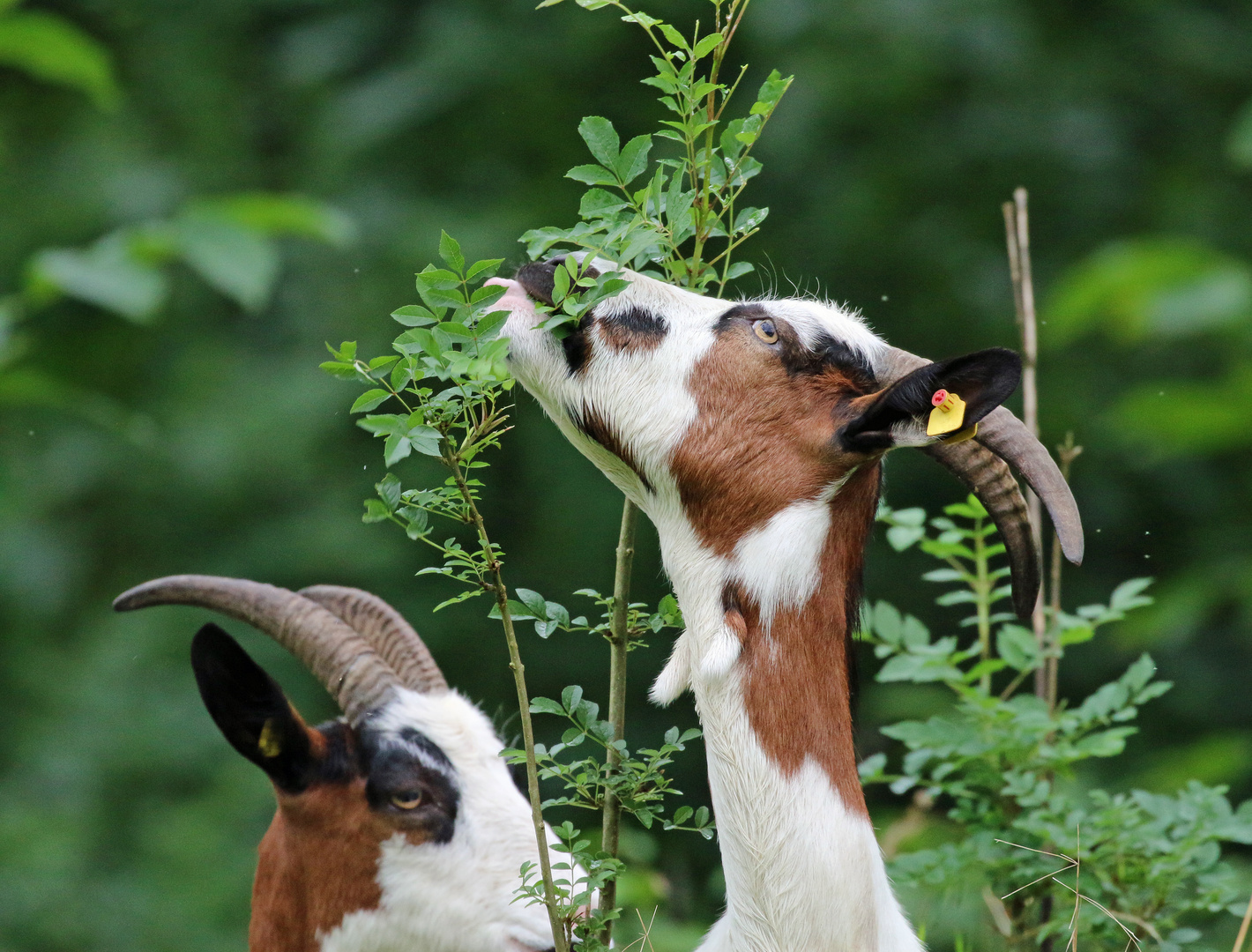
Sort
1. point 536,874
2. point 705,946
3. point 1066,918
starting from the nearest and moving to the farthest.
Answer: point 705,946
point 536,874
point 1066,918

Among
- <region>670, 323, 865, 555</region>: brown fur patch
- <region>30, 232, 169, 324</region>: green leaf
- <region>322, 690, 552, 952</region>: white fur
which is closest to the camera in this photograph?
<region>30, 232, 169, 324</region>: green leaf

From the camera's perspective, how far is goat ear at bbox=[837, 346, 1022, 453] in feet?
6.44

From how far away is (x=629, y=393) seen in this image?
2.24m

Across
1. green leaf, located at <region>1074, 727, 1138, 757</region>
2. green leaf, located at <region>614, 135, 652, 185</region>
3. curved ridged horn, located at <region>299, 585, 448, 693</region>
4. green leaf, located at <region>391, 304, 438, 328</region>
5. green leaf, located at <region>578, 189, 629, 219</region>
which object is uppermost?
green leaf, located at <region>614, 135, 652, 185</region>

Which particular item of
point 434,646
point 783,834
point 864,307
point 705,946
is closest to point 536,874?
point 705,946

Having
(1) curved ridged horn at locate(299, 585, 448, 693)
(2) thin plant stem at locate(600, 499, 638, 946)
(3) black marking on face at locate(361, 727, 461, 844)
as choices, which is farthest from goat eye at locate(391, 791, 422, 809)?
(2) thin plant stem at locate(600, 499, 638, 946)

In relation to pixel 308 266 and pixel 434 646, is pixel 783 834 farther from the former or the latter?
pixel 308 266

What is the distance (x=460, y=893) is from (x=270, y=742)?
54cm

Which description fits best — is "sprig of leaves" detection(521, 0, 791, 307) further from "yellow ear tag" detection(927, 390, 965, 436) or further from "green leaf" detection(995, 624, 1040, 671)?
"green leaf" detection(995, 624, 1040, 671)

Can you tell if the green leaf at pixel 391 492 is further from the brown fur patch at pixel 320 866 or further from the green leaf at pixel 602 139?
the brown fur patch at pixel 320 866

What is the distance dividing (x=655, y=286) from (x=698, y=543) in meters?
0.44

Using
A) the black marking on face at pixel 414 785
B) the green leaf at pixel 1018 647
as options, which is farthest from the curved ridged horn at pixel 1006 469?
the black marking on face at pixel 414 785

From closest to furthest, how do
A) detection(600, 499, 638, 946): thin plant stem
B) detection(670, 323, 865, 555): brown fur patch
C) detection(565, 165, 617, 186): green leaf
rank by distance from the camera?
1. detection(670, 323, 865, 555): brown fur patch
2. detection(565, 165, 617, 186): green leaf
3. detection(600, 499, 638, 946): thin plant stem

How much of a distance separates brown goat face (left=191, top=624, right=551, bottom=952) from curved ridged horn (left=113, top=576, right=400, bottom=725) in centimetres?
7
